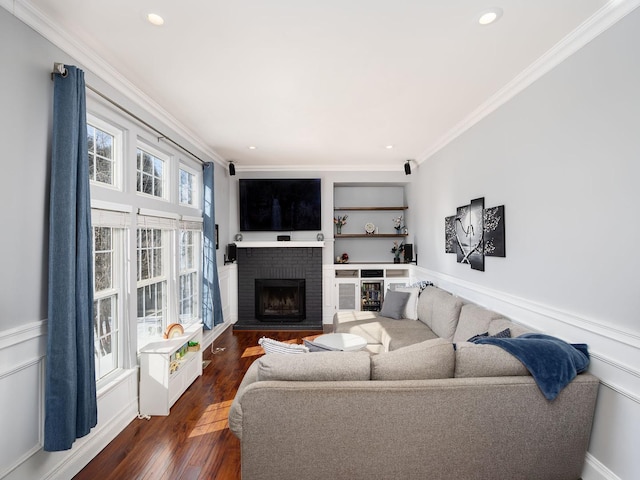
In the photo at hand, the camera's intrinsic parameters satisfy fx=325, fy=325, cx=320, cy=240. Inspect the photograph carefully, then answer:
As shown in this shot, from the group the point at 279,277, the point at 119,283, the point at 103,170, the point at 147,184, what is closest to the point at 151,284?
the point at 119,283

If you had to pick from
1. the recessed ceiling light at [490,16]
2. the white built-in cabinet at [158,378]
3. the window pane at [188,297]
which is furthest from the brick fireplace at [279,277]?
the recessed ceiling light at [490,16]

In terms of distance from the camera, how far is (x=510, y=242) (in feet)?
9.06

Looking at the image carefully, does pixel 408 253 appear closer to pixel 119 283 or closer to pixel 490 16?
pixel 490 16

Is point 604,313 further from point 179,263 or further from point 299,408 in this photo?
point 179,263

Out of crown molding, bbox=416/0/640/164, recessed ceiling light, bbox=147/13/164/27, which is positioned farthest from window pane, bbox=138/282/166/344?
crown molding, bbox=416/0/640/164

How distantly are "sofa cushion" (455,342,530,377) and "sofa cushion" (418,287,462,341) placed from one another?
4.55 feet

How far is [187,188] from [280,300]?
251 centimetres

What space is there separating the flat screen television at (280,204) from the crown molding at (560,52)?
2886 millimetres

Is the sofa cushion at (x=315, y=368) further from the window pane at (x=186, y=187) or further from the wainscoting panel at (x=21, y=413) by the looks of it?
the window pane at (x=186, y=187)

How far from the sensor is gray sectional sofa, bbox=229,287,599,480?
1762 millimetres

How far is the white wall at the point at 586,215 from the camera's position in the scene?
67.4 inches

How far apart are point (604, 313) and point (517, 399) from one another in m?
0.71

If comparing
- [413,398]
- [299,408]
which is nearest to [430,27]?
[413,398]

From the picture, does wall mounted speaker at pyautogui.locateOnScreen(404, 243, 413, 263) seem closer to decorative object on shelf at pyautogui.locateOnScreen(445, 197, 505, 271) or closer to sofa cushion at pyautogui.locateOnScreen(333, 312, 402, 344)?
decorative object on shelf at pyautogui.locateOnScreen(445, 197, 505, 271)
